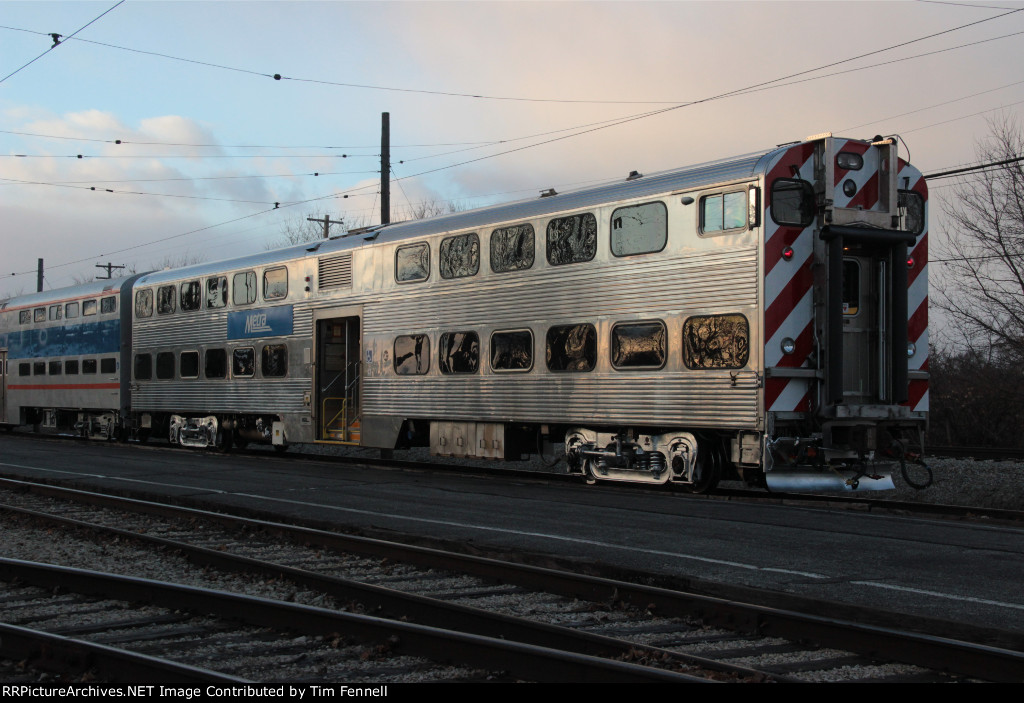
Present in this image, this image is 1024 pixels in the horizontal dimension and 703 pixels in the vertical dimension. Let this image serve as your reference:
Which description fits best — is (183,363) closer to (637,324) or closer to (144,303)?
(144,303)

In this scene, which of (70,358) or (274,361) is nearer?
(274,361)

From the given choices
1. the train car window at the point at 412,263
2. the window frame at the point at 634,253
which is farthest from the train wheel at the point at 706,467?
the train car window at the point at 412,263

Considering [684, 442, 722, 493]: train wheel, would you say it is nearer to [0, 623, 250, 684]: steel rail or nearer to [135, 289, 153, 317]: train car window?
[0, 623, 250, 684]: steel rail

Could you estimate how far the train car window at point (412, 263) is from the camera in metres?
15.9

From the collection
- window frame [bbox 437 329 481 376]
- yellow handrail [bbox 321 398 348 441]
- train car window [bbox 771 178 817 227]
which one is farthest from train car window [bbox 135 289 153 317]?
train car window [bbox 771 178 817 227]

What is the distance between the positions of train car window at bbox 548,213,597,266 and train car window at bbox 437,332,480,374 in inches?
78.7

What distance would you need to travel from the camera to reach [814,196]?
38.1 feet

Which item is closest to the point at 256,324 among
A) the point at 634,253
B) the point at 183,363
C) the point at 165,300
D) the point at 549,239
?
the point at 183,363

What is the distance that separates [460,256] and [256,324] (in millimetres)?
6140

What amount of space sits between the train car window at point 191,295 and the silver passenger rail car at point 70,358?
2.97 metres

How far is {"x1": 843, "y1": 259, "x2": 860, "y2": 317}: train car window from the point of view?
12.0 m

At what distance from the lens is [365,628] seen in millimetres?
5762

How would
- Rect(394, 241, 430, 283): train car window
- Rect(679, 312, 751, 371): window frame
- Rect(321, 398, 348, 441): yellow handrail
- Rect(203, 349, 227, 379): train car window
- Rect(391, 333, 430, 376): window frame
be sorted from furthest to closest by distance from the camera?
Rect(203, 349, 227, 379): train car window, Rect(321, 398, 348, 441): yellow handrail, Rect(394, 241, 430, 283): train car window, Rect(391, 333, 430, 376): window frame, Rect(679, 312, 751, 371): window frame

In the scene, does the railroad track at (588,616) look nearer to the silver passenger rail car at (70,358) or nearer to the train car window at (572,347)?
the train car window at (572,347)
